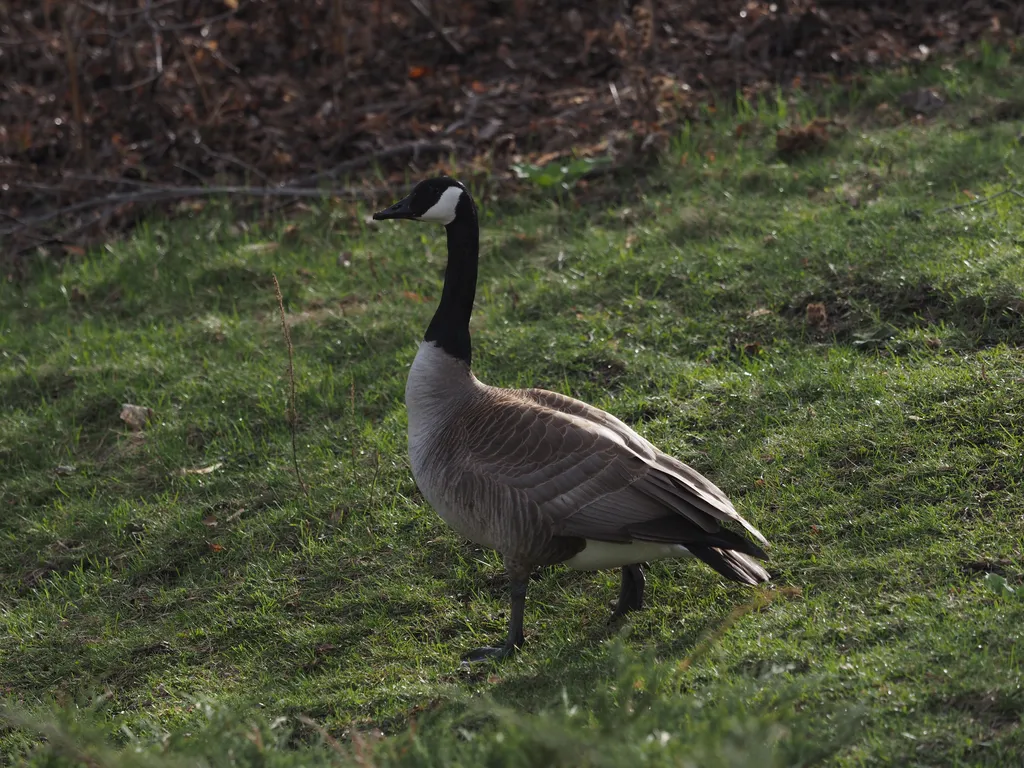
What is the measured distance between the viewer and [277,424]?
653cm

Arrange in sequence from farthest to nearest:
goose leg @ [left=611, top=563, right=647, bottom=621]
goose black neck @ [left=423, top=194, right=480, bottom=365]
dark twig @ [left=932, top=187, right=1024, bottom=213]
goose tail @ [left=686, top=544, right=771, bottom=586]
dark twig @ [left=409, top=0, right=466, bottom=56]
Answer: dark twig @ [left=409, top=0, right=466, bottom=56] < dark twig @ [left=932, top=187, right=1024, bottom=213] < goose black neck @ [left=423, top=194, right=480, bottom=365] < goose leg @ [left=611, top=563, right=647, bottom=621] < goose tail @ [left=686, top=544, right=771, bottom=586]

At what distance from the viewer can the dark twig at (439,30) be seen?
396 inches

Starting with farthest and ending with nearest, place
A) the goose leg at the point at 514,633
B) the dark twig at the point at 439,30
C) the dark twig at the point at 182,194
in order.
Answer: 1. the dark twig at the point at 439,30
2. the dark twig at the point at 182,194
3. the goose leg at the point at 514,633

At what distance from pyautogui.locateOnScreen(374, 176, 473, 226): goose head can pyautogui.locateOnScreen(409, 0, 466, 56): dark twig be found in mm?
5431

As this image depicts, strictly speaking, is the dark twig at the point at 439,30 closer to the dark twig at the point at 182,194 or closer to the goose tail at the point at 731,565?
the dark twig at the point at 182,194

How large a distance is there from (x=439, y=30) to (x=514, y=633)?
6.98 meters

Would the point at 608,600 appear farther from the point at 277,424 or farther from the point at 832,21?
the point at 832,21

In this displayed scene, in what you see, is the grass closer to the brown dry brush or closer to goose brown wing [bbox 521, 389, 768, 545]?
goose brown wing [bbox 521, 389, 768, 545]

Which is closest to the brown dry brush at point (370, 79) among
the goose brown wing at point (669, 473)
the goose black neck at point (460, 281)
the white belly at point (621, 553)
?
the goose black neck at point (460, 281)

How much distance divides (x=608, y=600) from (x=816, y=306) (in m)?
2.33

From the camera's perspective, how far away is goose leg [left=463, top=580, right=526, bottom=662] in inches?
180

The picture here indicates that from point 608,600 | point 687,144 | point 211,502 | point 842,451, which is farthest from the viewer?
point 687,144

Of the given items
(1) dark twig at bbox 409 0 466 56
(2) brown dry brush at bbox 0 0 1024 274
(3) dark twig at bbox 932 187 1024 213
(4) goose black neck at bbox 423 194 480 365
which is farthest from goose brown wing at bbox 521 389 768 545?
(1) dark twig at bbox 409 0 466 56

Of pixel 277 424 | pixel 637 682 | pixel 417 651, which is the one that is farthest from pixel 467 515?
pixel 277 424
